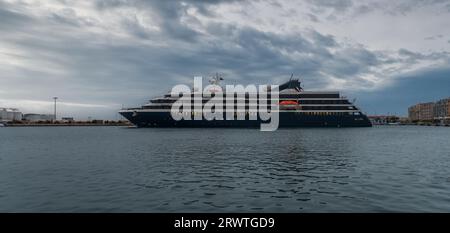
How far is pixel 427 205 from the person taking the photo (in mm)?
13516

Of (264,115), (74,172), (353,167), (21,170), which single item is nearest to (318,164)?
(353,167)

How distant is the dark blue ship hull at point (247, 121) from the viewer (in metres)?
104

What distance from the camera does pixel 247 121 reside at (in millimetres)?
106375

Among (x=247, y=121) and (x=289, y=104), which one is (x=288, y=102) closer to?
(x=289, y=104)

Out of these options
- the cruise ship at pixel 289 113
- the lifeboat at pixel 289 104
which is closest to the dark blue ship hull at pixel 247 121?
the cruise ship at pixel 289 113

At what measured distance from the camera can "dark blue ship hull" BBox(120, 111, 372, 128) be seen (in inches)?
4112

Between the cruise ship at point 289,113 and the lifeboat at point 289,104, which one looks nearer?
the cruise ship at point 289,113

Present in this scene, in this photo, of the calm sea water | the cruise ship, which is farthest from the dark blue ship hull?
the calm sea water

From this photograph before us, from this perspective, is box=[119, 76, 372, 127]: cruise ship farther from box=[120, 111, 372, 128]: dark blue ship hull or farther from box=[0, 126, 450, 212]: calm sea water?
box=[0, 126, 450, 212]: calm sea water

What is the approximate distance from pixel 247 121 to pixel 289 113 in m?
14.6

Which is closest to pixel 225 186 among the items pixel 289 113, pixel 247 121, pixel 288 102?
pixel 247 121

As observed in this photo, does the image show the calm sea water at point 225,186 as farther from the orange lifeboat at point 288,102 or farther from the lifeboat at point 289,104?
the orange lifeboat at point 288,102

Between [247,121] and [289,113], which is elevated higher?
[289,113]

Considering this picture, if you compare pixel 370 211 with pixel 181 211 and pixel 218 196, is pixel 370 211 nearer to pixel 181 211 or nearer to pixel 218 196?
pixel 218 196
